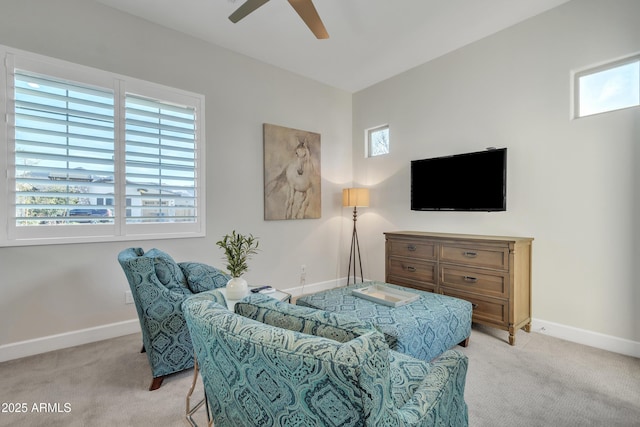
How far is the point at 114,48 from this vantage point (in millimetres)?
2754

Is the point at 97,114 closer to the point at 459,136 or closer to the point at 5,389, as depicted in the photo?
the point at 5,389

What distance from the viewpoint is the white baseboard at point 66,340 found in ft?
7.74

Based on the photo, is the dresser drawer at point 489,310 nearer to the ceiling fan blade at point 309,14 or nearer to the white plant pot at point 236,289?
the white plant pot at point 236,289

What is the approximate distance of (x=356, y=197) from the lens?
413 centimetres

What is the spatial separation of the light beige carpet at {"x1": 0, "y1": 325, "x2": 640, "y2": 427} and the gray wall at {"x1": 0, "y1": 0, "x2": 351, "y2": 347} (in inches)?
18.1

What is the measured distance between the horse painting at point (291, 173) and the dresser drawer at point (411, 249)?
1.22 metres

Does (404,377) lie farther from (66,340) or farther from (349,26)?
(349,26)

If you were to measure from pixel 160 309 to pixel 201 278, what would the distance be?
328 millimetres

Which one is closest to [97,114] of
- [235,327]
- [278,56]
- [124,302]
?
[124,302]

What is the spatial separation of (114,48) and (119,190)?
129 centimetres

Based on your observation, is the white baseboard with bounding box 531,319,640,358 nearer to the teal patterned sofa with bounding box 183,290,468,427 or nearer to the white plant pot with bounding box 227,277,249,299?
the teal patterned sofa with bounding box 183,290,468,427

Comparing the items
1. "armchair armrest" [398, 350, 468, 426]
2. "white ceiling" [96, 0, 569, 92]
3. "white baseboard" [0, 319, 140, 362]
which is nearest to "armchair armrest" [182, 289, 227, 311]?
"armchair armrest" [398, 350, 468, 426]

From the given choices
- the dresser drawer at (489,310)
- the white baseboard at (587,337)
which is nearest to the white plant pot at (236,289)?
the dresser drawer at (489,310)

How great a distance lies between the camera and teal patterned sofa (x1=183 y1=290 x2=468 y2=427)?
0.64 metres
